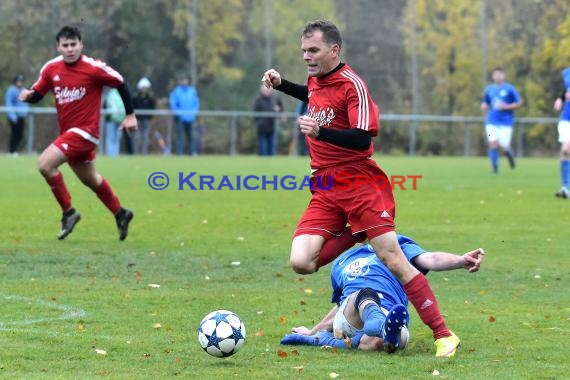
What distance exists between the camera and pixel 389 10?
39312 millimetres

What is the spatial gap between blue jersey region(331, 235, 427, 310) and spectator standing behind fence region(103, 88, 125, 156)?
23.2m

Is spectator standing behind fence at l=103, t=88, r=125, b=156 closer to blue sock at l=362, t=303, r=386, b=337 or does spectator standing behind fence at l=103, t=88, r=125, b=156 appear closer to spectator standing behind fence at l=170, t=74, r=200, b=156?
spectator standing behind fence at l=170, t=74, r=200, b=156

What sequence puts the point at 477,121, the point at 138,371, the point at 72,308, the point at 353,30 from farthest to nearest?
the point at 353,30 → the point at 477,121 → the point at 72,308 → the point at 138,371

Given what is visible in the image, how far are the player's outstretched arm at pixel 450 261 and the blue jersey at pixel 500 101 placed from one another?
1723 centimetres

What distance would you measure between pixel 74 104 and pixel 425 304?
6274 millimetres

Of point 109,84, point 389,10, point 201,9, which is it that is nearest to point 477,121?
point 389,10

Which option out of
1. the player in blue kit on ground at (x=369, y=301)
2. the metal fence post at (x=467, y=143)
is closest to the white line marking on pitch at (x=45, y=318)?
the player in blue kit on ground at (x=369, y=301)

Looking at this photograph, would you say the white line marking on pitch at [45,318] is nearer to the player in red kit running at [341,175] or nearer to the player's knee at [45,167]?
the player in red kit running at [341,175]

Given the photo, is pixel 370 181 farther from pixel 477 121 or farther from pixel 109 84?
pixel 477 121

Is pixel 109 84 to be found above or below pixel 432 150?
above

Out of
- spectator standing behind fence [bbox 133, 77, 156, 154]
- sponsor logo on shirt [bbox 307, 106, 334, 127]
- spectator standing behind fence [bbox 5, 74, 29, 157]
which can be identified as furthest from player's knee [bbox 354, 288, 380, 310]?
spectator standing behind fence [bbox 133, 77, 156, 154]

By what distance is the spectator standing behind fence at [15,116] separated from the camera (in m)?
30.1

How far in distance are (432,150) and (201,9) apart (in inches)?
326

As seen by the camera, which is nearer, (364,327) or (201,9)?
(364,327)
